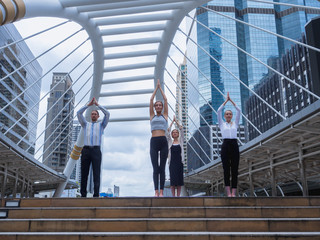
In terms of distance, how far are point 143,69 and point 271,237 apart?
655 inches

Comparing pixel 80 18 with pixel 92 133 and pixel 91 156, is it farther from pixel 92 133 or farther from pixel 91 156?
pixel 91 156

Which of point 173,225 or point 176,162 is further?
point 176,162

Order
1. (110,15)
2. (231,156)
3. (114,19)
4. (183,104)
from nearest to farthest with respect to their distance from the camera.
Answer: (231,156) < (110,15) < (114,19) < (183,104)

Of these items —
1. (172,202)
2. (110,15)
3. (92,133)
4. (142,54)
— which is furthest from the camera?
(142,54)

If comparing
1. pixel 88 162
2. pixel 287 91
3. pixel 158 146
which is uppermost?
pixel 287 91

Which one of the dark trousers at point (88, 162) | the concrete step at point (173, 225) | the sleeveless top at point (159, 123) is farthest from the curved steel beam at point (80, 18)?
the concrete step at point (173, 225)

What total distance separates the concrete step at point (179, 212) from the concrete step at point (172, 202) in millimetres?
403

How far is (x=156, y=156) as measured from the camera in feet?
23.4

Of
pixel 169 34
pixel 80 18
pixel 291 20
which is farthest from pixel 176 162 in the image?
pixel 291 20

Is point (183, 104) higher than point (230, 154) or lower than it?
higher

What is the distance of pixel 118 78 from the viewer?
18844 mm

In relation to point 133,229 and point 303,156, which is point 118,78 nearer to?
point 303,156

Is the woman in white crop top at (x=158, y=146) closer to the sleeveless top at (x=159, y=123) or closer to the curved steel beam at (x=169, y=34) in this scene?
the sleeveless top at (x=159, y=123)

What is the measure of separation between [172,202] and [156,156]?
1667 mm
